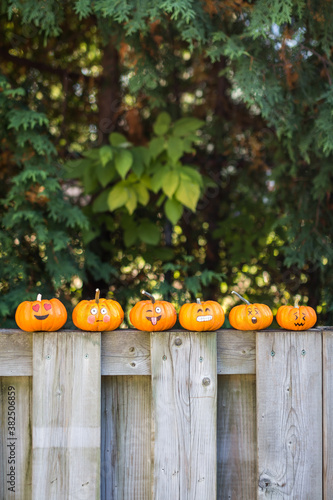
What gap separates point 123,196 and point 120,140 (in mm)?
417

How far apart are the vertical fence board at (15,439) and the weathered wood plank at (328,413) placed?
1217mm

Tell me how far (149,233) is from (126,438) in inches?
75.9

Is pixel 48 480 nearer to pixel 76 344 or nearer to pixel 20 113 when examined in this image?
pixel 76 344

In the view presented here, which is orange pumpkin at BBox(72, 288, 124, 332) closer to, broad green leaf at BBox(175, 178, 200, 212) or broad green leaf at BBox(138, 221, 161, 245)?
broad green leaf at BBox(175, 178, 200, 212)

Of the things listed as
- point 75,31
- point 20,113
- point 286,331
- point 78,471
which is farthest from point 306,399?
point 75,31

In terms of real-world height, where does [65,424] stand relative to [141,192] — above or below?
below

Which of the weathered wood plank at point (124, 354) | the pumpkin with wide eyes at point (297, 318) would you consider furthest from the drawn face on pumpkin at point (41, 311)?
the pumpkin with wide eyes at point (297, 318)

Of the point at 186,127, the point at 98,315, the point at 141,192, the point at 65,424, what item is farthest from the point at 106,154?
the point at 65,424

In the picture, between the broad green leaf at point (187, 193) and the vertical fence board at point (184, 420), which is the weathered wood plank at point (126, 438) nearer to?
the vertical fence board at point (184, 420)

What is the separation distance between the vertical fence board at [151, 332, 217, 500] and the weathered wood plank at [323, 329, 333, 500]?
46 centimetres

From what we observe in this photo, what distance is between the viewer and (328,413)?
203 centimetres

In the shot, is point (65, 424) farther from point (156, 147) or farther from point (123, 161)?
point (156, 147)

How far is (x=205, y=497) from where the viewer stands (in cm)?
197

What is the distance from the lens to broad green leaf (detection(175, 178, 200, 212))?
3.13 metres
